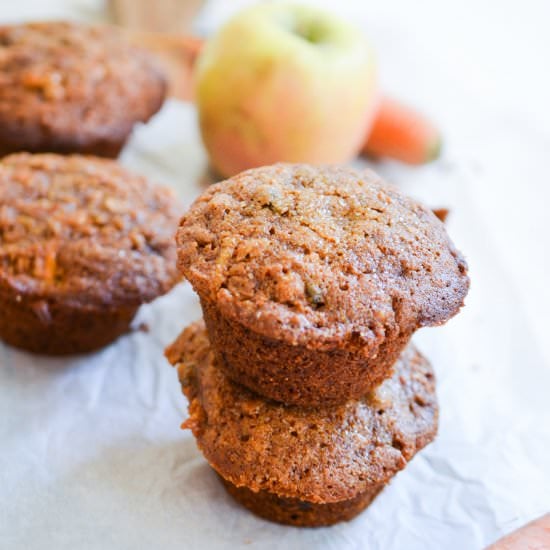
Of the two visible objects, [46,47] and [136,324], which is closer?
[136,324]

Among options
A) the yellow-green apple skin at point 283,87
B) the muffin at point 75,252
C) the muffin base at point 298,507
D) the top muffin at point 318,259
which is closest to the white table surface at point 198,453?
the muffin base at point 298,507

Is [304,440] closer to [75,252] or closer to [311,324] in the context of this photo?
[311,324]

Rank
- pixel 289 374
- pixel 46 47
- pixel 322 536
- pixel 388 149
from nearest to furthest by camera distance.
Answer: pixel 289 374 → pixel 322 536 → pixel 46 47 → pixel 388 149

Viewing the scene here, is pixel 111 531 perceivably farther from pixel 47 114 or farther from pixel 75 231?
pixel 47 114

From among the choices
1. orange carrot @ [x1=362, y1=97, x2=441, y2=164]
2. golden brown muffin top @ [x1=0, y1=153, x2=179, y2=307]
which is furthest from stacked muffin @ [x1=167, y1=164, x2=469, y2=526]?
orange carrot @ [x1=362, y1=97, x2=441, y2=164]

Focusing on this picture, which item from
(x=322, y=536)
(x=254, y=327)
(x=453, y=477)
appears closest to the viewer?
(x=254, y=327)

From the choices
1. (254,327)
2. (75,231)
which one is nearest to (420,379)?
(254,327)
